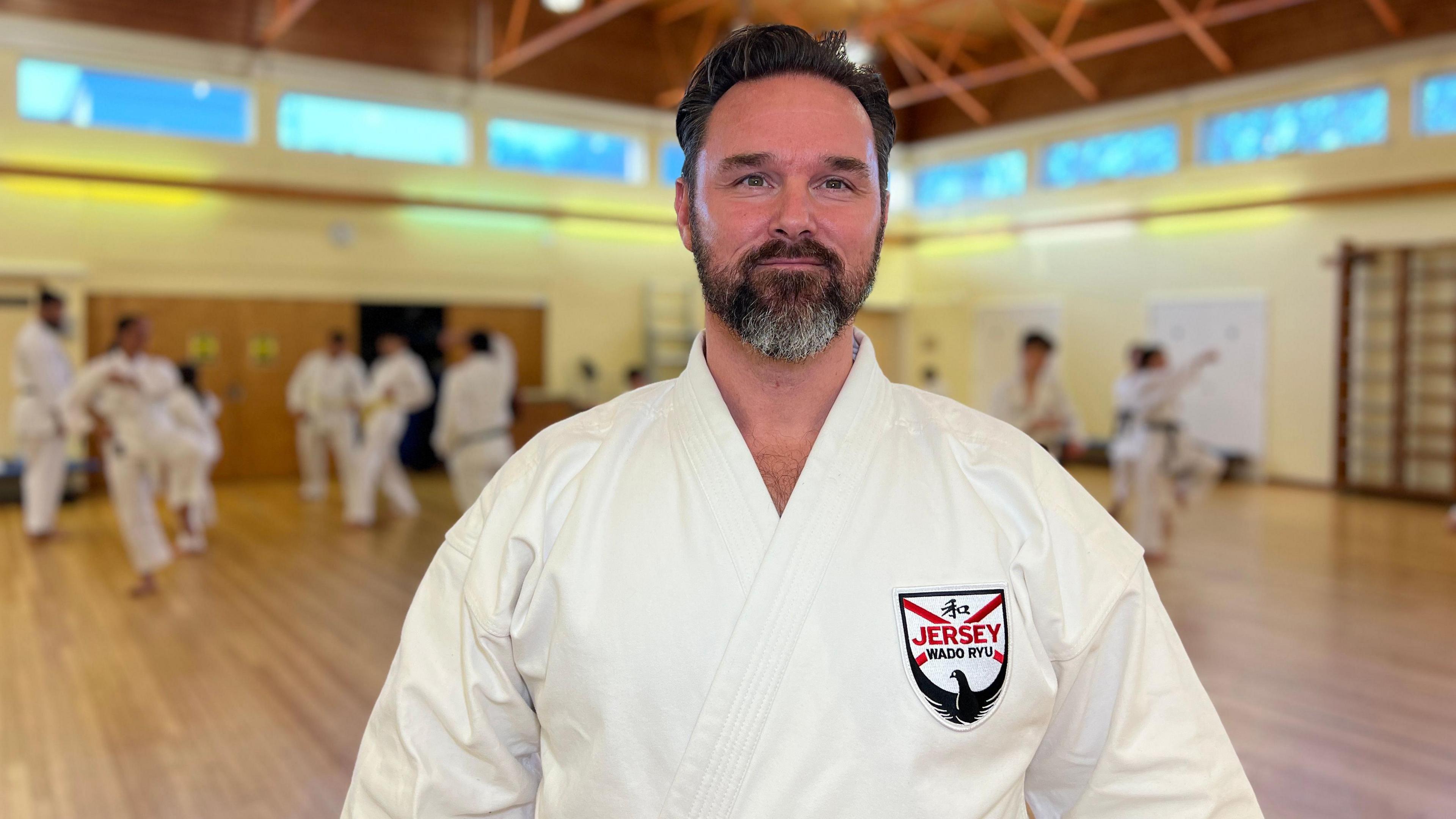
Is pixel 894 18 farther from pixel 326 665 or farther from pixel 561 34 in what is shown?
pixel 326 665

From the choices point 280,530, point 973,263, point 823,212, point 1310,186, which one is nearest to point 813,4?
point 973,263

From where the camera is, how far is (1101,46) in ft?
36.3

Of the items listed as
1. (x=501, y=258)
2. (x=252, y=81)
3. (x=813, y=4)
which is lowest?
(x=501, y=258)

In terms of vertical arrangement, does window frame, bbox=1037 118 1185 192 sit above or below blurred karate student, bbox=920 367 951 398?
above

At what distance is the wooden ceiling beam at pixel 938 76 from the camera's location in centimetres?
1215

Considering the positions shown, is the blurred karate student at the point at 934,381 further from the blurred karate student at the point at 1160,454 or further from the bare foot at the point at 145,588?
the bare foot at the point at 145,588

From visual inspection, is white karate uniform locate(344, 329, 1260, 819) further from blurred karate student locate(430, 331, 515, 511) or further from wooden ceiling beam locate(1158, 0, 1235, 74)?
wooden ceiling beam locate(1158, 0, 1235, 74)

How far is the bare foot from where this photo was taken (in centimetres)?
555

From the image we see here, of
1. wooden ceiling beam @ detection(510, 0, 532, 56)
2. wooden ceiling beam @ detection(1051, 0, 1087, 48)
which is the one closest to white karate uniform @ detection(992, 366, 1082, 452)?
wooden ceiling beam @ detection(1051, 0, 1087, 48)

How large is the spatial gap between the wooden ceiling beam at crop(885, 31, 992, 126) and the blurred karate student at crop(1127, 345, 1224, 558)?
660cm

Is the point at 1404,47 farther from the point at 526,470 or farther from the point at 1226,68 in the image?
the point at 526,470

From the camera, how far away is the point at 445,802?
3.73 ft

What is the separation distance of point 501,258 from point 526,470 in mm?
11258

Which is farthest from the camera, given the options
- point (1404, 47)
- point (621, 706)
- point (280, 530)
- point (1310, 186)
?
point (1310, 186)
